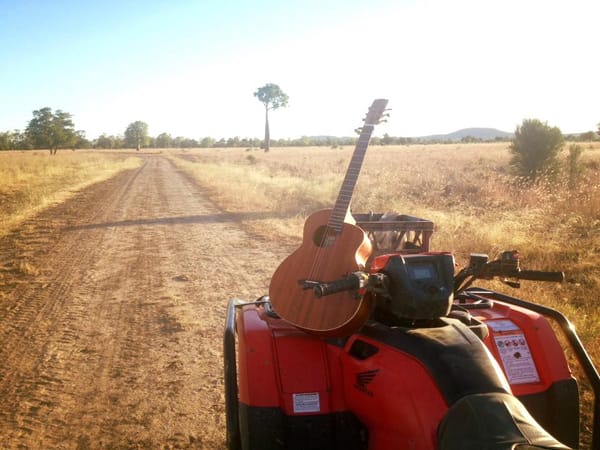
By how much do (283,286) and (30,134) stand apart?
73.7 m

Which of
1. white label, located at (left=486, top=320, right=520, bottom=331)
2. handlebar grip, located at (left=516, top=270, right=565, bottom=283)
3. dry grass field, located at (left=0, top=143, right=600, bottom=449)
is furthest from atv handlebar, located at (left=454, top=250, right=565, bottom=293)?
dry grass field, located at (left=0, top=143, right=600, bottom=449)

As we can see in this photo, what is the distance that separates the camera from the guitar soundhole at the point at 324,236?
8.75 feet

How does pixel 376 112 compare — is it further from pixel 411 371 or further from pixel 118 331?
pixel 118 331

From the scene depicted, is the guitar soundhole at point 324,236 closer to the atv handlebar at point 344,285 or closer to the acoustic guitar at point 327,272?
the acoustic guitar at point 327,272

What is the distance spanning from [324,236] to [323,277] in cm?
29

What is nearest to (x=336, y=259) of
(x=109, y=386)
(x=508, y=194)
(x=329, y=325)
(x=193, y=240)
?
(x=329, y=325)

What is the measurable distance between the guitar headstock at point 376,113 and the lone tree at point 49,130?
69.7 m

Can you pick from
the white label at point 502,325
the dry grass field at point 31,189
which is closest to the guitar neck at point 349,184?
the white label at point 502,325

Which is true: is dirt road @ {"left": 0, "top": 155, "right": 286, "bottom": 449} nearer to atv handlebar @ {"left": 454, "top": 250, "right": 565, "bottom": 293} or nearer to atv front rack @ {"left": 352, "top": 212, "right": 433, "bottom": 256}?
atv front rack @ {"left": 352, "top": 212, "right": 433, "bottom": 256}

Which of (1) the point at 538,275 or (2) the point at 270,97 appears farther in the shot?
(2) the point at 270,97

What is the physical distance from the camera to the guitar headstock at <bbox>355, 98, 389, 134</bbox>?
3.28 meters

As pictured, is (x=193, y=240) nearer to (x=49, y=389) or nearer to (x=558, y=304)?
(x=49, y=389)

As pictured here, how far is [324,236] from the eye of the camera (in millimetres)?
2738

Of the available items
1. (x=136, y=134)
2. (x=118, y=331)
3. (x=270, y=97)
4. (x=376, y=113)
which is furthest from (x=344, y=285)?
(x=136, y=134)
